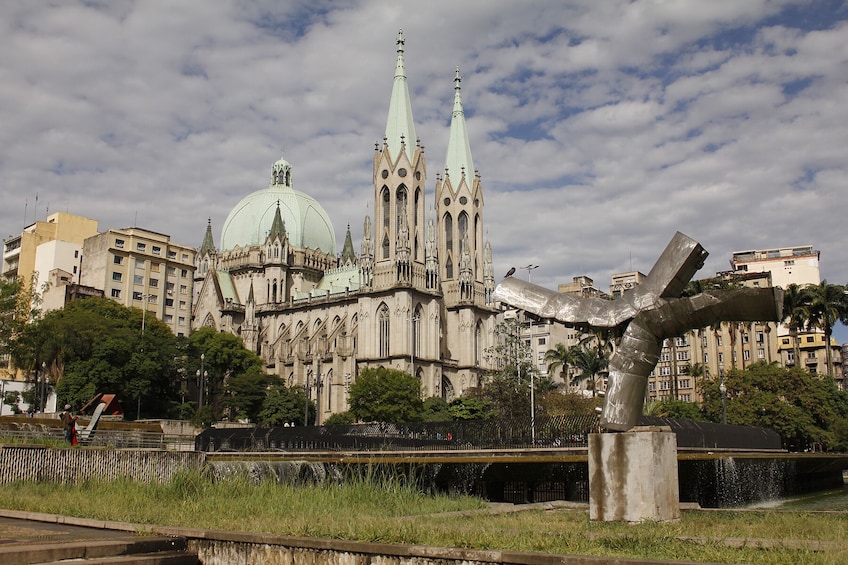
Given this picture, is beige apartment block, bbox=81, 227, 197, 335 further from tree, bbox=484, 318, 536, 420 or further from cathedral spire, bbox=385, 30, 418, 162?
tree, bbox=484, 318, 536, 420

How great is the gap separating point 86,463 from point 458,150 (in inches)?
3458

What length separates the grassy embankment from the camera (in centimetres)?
905

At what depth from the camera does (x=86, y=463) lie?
19234 millimetres

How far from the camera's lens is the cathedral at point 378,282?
295 ft

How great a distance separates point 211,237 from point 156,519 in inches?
4480

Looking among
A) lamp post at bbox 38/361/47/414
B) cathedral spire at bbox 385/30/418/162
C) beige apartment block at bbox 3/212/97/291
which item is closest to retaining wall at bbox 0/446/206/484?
lamp post at bbox 38/361/47/414

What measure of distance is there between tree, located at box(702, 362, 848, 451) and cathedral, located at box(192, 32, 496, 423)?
112 feet

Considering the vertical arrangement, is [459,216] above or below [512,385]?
above

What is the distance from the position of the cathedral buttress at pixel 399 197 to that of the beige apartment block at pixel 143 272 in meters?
27.6

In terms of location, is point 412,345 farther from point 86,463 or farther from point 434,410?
point 86,463

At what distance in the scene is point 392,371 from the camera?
77188 millimetres

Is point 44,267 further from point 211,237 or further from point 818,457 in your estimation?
point 818,457

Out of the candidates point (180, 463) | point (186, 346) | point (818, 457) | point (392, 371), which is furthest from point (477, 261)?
point (180, 463)

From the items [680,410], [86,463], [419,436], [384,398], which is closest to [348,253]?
[384,398]
